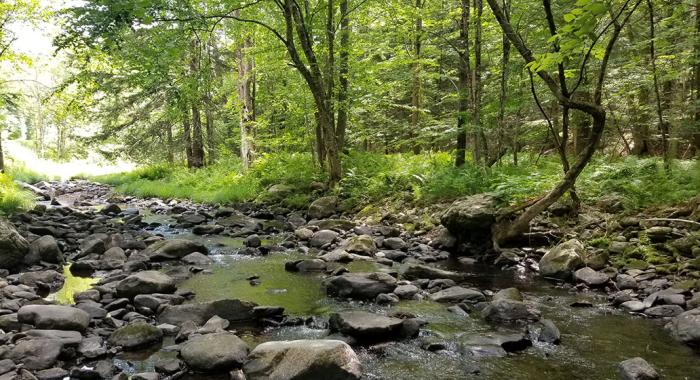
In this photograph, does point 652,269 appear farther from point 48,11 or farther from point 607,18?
point 48,11

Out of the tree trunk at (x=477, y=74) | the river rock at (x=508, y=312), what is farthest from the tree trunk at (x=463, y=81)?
the river rock at (x=508, y=312)

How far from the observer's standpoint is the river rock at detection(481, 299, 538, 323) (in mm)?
5742

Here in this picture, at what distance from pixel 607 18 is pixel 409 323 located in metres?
9.52

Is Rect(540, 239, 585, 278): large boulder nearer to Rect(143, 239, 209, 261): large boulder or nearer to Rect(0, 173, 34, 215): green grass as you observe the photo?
Rect(143, 239, 209, 261): large boulder

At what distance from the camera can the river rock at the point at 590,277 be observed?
7.04 m

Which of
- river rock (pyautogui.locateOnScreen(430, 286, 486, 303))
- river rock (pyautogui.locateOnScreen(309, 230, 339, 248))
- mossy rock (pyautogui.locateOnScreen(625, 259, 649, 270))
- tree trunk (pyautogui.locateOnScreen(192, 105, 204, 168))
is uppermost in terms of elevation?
tree trunk (pyautogui.locateOnScreen(192, 105, 204, 168))

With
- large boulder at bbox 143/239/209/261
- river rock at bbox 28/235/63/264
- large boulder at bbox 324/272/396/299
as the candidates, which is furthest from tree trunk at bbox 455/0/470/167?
river rock at bbox 28/235/63/264

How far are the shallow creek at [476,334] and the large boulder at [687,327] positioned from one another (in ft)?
0.31

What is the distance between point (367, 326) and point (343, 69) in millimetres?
12884

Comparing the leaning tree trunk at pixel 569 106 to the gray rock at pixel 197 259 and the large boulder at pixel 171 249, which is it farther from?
the large boulder at pixel 171 249

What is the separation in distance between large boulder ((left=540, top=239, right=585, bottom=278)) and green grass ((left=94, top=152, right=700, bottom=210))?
1561mm

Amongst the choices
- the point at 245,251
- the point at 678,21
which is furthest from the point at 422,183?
the point at 678,21

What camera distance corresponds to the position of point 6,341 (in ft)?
14.7

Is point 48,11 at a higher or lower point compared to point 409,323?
higher
